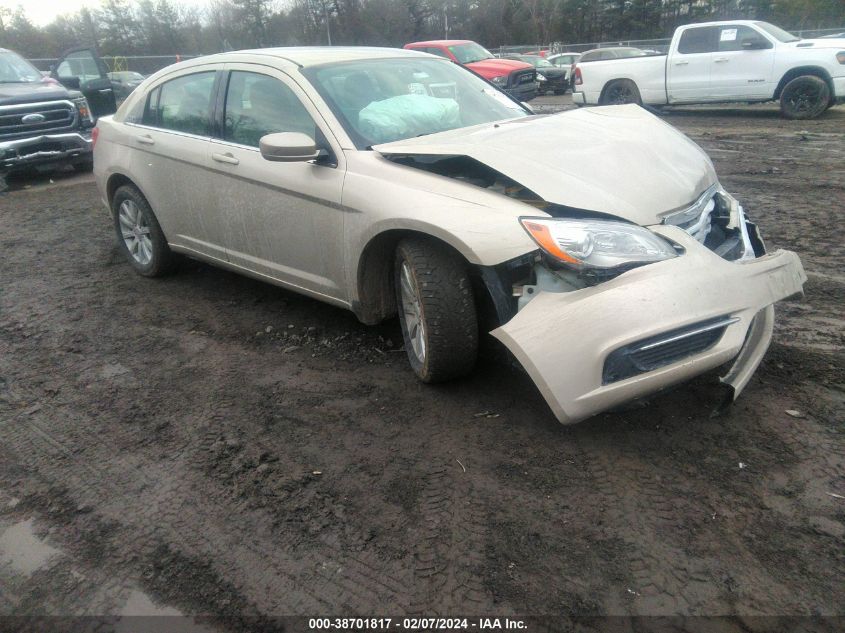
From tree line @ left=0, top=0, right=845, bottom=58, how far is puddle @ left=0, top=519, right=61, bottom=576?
4336 cm

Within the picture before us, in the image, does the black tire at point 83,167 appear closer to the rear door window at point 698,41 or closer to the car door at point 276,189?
the car door at point 276,189

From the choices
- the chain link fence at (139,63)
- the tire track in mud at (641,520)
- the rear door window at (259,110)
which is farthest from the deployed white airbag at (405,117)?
the chain link fence at (139,63)

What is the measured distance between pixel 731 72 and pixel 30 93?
11917mm

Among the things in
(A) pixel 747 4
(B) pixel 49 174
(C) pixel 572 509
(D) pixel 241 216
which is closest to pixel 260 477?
(C) pixel 572 509

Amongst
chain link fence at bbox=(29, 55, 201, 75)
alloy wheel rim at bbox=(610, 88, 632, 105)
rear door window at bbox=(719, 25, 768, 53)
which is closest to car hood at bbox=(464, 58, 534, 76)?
alloy wheel rim at bbox=(610, 88, 632, 105)

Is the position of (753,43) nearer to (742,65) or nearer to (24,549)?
(742,65)

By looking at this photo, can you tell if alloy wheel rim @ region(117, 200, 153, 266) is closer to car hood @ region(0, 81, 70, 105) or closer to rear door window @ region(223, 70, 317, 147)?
rear door window @ region(223, 70, 317, 147)

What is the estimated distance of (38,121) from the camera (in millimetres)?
10141

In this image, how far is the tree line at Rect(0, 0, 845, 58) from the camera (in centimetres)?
4166

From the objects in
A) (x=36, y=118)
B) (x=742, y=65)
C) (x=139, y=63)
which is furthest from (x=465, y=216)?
(x=139, y=63)

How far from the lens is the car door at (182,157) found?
179 inches

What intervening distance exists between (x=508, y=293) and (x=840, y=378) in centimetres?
171

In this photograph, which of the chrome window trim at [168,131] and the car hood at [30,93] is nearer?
the chrome window trim at [168,131]

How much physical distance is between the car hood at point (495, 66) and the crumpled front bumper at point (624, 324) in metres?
14.6
